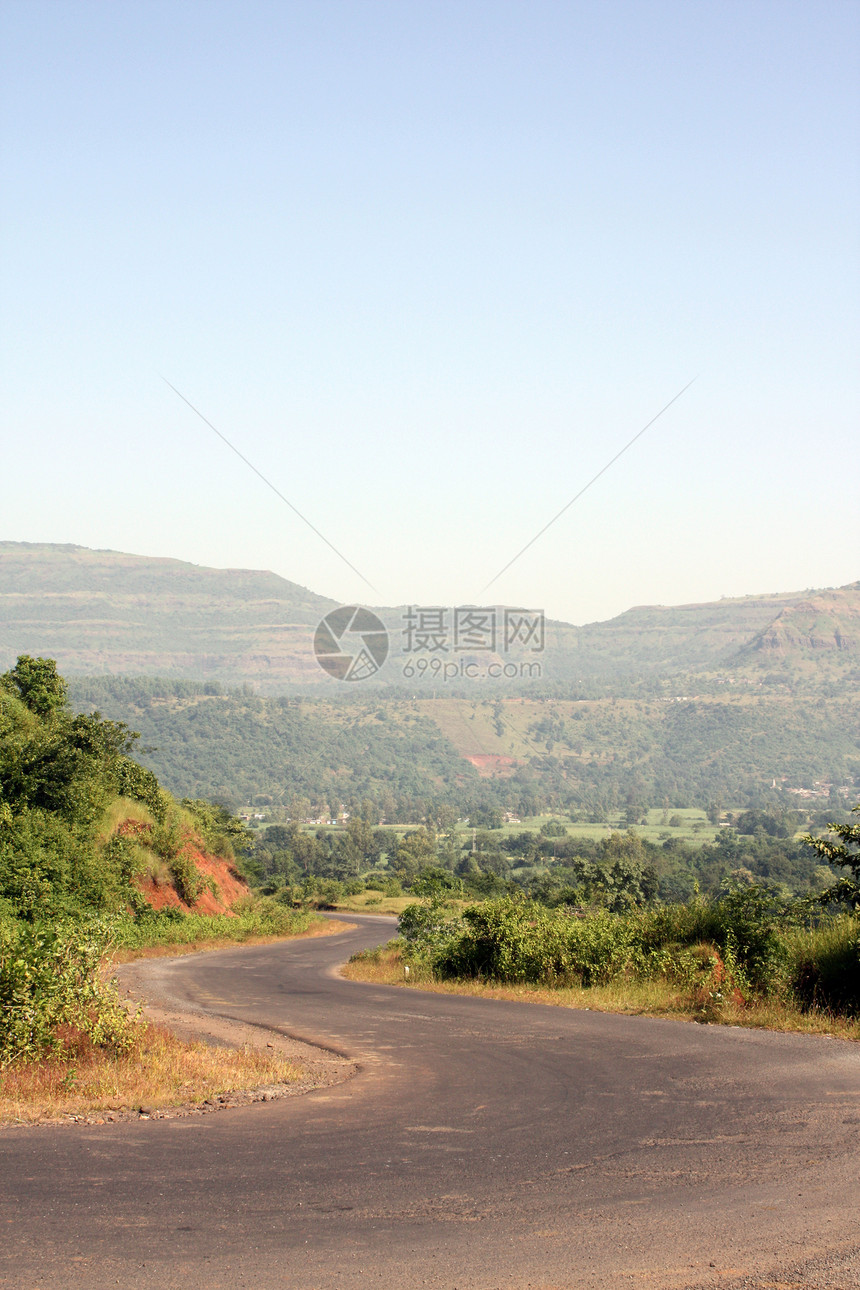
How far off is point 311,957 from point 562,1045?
25.9 meters

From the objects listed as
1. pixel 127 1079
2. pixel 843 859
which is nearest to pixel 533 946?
pixel 843 859

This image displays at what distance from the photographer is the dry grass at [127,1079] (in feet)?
35.2

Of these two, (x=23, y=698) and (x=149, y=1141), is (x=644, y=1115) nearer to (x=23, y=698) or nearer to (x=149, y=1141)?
(x=149, y=1141)

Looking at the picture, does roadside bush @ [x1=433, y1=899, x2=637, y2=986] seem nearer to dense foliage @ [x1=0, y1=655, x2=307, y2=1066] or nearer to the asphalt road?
the asphalt road

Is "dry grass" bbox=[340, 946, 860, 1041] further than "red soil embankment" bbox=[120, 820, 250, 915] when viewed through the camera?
No

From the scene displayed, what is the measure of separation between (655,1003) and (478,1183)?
12.3 metres

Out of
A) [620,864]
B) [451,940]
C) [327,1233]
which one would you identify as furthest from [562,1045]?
[620,864]

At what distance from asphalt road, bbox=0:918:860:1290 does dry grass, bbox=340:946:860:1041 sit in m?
2.18

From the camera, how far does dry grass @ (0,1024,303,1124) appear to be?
422 inches

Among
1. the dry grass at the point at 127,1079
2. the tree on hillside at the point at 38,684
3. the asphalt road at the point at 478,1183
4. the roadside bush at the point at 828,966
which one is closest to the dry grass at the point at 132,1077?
the dry grass at the point at 127,1079

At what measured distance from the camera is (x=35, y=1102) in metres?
10.7

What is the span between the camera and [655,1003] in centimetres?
1917

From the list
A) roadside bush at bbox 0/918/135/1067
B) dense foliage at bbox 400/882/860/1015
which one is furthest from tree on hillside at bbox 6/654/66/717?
roadside bush at bbox 0/918/135/1067

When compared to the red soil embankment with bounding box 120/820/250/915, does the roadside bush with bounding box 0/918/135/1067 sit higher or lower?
higher
